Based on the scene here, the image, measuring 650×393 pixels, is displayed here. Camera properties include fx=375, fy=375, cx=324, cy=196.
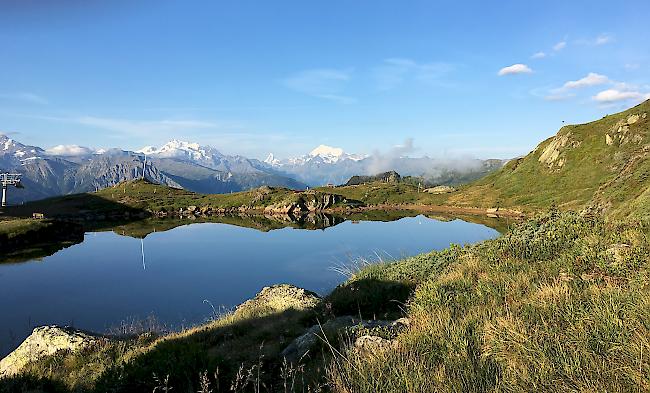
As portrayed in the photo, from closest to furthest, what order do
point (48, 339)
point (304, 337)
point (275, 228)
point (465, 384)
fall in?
point (465, 384) → point (304, 337) → point (48, 339) → point (275, 228)

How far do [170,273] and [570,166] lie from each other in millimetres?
161711

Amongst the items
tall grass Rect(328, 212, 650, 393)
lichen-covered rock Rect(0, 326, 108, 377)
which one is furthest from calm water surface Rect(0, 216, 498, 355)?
lichen-covered rock Rect(0, 326, 108, 377)

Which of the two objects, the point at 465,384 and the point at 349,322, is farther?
the point at 349,322

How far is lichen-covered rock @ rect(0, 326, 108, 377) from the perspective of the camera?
13805 millimetres

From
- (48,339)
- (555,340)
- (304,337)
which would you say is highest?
(555,340)

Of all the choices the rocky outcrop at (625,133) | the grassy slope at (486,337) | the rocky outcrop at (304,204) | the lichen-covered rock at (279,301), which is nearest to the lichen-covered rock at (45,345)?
the grassy slope at (486,337)

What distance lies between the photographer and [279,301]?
20516 mm

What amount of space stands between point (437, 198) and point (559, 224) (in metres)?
184

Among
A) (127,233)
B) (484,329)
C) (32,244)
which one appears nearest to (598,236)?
(484,329)

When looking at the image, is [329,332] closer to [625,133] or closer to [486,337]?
[486,337]

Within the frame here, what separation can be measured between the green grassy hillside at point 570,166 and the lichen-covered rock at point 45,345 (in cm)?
12553

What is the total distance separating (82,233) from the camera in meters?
101

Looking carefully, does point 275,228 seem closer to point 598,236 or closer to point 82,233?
point 82,233

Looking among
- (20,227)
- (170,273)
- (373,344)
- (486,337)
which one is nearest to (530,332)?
(486,337)
